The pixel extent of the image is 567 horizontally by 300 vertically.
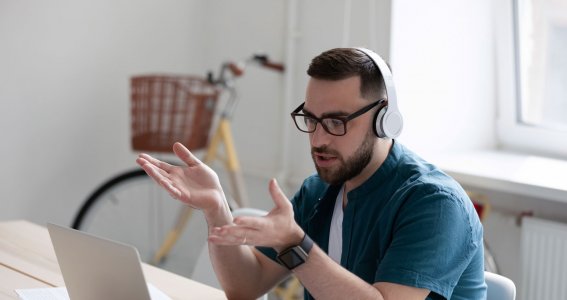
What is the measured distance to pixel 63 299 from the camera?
1715 millimetres

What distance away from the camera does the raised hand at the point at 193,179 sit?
1682 millimetres

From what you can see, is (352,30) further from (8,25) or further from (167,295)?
(167,295)

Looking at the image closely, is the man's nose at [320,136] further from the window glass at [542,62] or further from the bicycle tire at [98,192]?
the bicycle tire at [98,192]

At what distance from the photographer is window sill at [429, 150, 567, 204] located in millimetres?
2602

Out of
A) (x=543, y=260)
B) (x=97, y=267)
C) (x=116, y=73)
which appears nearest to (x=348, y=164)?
(x=97, y=267)

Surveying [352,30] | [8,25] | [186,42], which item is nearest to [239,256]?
[352,30]

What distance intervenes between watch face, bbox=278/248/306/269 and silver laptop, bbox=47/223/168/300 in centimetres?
25

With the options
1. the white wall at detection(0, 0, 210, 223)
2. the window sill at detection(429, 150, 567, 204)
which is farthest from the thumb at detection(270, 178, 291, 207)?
the white wall at detection(0, 0, 210, 223)

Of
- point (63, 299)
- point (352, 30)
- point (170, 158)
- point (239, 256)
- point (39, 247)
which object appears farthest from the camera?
point (170, 158)

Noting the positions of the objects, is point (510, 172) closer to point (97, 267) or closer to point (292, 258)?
point (292, 258)

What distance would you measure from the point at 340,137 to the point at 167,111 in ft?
5.22

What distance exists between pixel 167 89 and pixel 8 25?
0.61m

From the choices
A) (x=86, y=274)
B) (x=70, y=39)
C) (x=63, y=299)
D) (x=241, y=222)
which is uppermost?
(x=70, y=39)

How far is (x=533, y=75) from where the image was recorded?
309 centimetres
